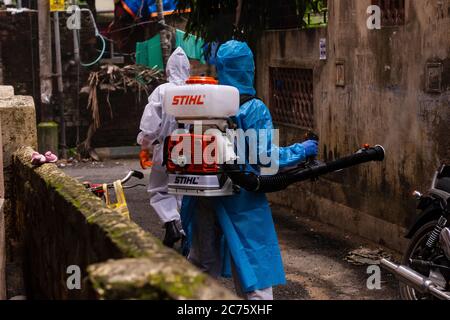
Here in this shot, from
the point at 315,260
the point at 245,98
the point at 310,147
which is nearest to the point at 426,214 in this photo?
the point at 310,147

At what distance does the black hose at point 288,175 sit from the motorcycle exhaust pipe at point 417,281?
2.61 feet

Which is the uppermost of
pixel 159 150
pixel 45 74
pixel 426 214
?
pixel 45 74

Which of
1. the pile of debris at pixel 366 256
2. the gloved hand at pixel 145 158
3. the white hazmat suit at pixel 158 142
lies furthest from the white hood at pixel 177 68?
the pile of debris at pixel 366 256

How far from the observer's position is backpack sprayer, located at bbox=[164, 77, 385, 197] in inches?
207

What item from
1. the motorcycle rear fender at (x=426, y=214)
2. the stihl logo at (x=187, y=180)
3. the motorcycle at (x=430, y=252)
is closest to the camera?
the stihl logo at (x=187, y=180)

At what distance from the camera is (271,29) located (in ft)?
36.1

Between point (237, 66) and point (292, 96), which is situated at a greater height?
point (237, 66)

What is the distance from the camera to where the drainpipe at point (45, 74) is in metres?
14.9

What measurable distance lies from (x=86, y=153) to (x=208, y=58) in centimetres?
465

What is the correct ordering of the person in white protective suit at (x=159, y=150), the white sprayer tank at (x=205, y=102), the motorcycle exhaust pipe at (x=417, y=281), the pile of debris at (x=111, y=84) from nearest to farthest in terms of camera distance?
the white sprayer tank at (x=205, y=102), the motorcycle exhaust pipe at (x=417, y=281), the person in white protective suit at (x=159, y=150), the pile of debris at (x=111, y=84)

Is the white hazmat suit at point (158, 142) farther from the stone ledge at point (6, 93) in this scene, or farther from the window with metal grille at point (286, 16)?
the window with metal grille at point (286, 16)

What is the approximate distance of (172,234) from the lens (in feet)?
24.5

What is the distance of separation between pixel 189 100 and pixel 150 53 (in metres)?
11.2

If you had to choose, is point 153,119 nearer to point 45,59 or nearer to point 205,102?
point 205,102
